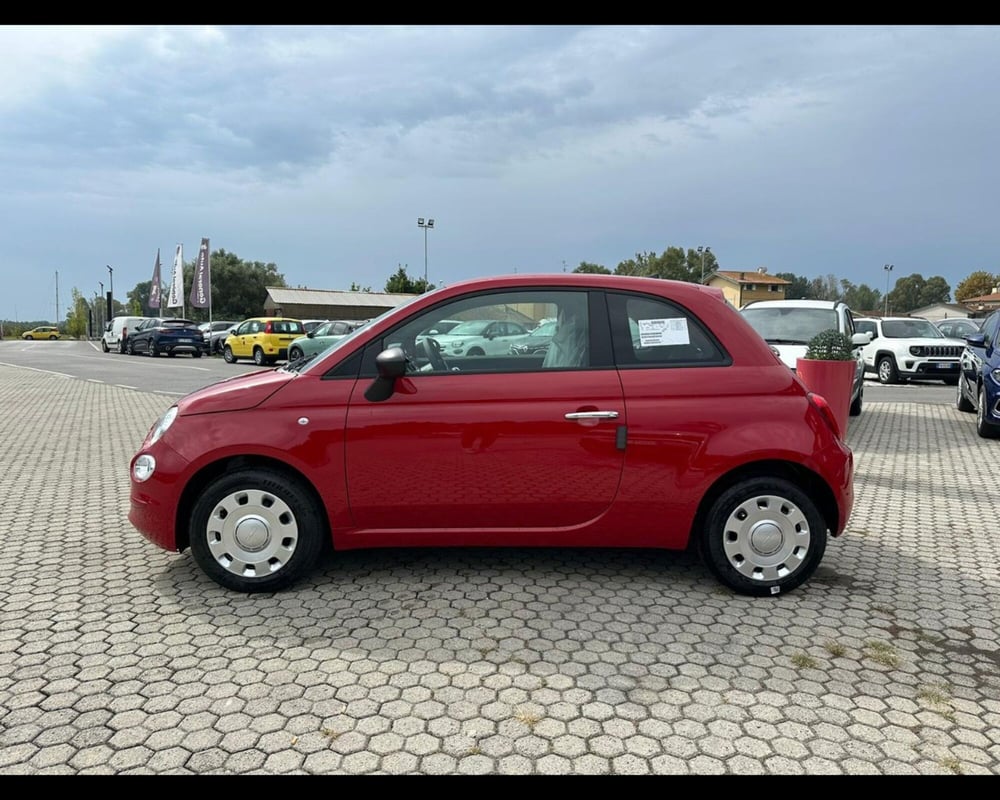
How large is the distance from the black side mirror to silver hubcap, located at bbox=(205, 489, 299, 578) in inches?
30.4

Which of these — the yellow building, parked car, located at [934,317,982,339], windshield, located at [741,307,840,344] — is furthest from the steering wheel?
the yellow building

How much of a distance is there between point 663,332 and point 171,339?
30.1 m

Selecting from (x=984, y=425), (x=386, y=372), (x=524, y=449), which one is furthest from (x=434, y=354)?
(x=984, y=425)

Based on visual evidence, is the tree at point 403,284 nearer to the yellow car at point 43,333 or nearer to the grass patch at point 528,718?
the yellow car at point 43,333

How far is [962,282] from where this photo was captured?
112m

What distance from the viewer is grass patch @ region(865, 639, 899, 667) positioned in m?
3.35

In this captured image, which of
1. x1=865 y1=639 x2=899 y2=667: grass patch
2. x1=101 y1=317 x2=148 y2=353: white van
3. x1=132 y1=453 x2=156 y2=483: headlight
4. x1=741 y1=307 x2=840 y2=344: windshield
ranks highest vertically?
x1=101 y1=317 x2=148 y2=353: white van

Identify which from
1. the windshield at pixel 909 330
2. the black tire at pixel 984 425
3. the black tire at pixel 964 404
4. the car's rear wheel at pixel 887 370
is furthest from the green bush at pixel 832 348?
the windshield at pixel 909 330

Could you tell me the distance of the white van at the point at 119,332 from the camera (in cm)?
3416

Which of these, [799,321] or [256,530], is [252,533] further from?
[799,321]

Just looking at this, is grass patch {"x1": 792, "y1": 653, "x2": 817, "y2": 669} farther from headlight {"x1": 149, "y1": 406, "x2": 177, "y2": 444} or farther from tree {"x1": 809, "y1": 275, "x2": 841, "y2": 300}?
tree {"x1": 809, "y1": 275, "x2": 841, "y2": 300}

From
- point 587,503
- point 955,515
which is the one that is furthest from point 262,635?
point 955,515

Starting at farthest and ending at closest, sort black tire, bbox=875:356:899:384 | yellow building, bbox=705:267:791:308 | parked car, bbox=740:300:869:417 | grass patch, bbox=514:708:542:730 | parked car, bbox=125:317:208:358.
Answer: yellow building, bbox=705:267:791:308, parked car, bbox=125:317:208:358, black tire, bbox=875:356:899:384, parked car, bbox=740:300:869:417, grass patch, bbox=514:708:542:730

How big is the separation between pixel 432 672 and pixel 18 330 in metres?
97.0
